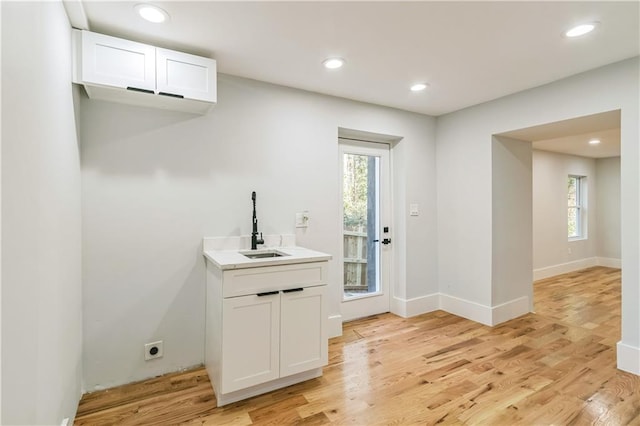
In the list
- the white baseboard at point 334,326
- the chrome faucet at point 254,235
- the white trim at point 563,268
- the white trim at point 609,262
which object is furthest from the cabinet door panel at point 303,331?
the white trim at point 609,262

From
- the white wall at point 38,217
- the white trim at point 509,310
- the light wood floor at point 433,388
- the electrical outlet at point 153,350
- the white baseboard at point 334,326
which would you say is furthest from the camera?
the white trim at point 509,310

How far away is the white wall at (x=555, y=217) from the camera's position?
5.74 m

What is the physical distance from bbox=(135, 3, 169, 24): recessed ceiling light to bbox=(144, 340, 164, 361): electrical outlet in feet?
7.30

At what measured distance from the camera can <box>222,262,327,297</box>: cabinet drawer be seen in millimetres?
2053

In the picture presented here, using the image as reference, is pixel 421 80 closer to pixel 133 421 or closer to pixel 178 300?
pixel 178 300

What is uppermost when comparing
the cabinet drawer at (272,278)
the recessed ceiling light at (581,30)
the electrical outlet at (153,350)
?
the recessed ceiling light at (581,30)

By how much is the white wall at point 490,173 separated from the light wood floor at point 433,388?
18.4 inches

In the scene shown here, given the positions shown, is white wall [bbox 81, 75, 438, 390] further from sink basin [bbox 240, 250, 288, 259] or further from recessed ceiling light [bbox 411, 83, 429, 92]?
recessed ceiling light [bbox 411, 83, 429, 92]

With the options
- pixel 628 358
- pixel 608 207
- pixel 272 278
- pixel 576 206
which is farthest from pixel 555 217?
pixel 272 278

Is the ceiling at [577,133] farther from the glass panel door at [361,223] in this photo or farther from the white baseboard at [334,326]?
the white baseboard at [334,326]

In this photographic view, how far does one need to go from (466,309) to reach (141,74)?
389cm

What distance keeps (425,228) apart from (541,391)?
6.69ft

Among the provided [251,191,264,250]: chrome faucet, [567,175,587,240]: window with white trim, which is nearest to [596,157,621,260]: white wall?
[567,175,587,240]: window with white trim

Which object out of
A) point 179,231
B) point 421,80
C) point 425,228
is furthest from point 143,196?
point 425,228
